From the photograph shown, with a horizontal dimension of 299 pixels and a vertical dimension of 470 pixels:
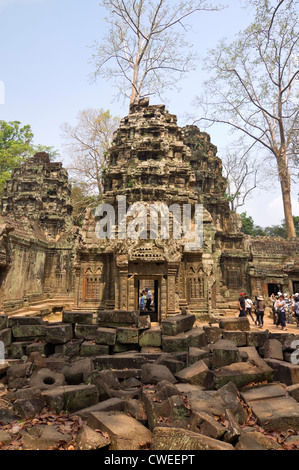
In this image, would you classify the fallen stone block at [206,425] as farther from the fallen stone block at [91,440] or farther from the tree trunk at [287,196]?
the tree trunk at [287,196]

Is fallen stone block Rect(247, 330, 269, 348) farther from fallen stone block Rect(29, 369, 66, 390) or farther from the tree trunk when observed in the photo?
the tree trunk

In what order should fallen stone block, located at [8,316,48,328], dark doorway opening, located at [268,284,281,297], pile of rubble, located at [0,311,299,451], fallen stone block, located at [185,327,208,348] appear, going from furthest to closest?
dark doorway opening, located at [268,284,281,297] < fallen stone block, located at [8,316,48,328] < fallen stone block, located at [185,327,208,348] < pile of rubble, located at [0,311,299,451]

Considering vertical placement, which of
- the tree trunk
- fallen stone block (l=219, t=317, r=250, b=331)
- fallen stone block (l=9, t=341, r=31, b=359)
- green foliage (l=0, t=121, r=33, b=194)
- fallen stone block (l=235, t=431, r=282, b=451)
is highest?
green foliage (l=0, t=121, r=33, b=194)

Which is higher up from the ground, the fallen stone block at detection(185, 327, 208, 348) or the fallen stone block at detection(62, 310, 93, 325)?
the fallen stone block at detection(62, 310, 93, 325)

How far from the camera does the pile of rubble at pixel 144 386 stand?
133 inches

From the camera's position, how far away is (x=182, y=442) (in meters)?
3.07

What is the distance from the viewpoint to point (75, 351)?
6699 mm

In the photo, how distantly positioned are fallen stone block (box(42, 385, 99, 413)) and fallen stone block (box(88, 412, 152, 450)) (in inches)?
22.3

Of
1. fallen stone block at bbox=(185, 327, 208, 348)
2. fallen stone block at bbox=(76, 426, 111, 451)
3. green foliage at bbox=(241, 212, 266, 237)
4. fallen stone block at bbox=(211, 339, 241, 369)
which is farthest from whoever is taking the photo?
green foliage at bbox=(241, 212, 266, 237)

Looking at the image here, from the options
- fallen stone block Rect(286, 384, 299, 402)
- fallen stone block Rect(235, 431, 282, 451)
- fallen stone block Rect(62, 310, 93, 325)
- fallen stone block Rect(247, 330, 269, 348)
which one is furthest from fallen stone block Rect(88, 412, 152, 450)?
fallen stone block Rect(247, 330, 269, 348)

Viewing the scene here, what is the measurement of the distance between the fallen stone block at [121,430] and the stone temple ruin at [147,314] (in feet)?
0.05

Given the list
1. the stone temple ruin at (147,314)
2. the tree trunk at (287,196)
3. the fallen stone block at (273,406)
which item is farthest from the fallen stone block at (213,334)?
the tree trunk at (287,196)

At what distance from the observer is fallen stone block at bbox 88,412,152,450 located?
3.26 meters
